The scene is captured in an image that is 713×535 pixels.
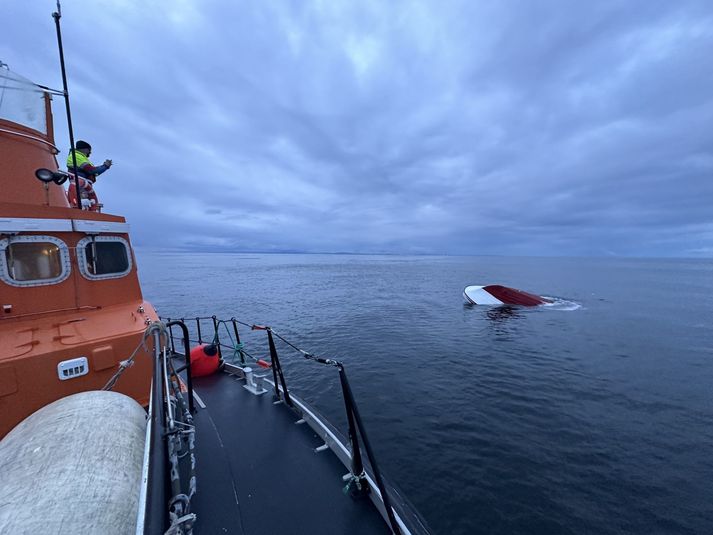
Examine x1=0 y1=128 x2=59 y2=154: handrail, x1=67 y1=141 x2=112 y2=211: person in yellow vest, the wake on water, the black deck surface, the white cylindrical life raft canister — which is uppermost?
x1=0 y1=128 x2=59 y2=154: handrail

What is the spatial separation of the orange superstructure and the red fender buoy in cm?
287

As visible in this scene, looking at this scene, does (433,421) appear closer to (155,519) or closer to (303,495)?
(303,495)

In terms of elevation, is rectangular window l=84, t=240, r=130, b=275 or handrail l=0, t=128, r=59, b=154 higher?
handrail l=0, t=128, r=59, b=154

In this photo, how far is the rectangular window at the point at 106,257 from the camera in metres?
6.21

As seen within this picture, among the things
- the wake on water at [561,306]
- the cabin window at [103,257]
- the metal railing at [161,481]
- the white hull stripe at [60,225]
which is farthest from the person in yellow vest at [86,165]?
the wake on water at [561,306]

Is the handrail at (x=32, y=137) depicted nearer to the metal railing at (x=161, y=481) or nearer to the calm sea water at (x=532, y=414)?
the metal railing at (x=161, y=481)

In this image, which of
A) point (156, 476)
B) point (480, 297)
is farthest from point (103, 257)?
point (480, 297)

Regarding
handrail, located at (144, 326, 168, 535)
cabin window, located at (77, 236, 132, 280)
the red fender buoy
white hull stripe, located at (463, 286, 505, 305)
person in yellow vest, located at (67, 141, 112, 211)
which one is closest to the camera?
handrail, located at (144, 326, 168, 535)

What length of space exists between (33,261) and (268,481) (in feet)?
19.3

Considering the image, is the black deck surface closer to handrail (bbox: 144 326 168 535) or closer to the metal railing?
the metal railing

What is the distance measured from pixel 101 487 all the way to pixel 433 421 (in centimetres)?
963

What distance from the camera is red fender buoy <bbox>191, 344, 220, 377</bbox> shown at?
29.5 feet

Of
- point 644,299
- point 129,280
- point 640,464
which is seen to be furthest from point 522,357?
point 644,299

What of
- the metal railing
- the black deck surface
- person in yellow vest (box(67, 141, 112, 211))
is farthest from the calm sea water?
person in yellow vest (box(67, 141, 112, 211))
